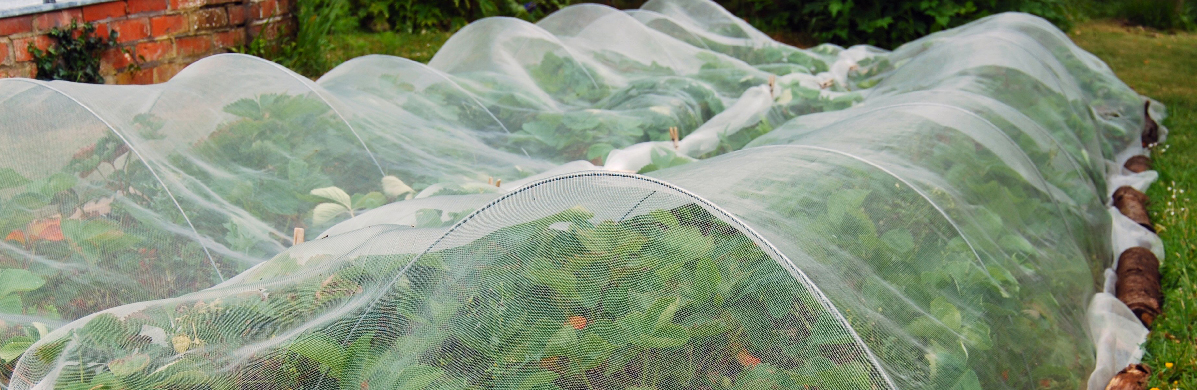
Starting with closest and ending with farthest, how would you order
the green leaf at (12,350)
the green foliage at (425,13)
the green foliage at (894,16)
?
the green leaf at (12,350) → the green foliage at (425,13) → the green foliage at (894,16)

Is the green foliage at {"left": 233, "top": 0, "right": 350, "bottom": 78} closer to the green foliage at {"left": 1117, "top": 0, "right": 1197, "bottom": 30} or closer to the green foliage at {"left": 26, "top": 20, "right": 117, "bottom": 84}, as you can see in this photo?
the green foliage at {"left": 26, "top": 20, "right": 117, "bottom": 84}

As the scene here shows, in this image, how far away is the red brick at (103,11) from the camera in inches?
172

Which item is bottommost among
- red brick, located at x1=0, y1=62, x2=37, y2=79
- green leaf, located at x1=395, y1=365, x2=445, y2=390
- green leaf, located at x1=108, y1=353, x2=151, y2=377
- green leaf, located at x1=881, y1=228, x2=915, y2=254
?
red brick, located at x1=0, y1=62, x2=37, y2=79

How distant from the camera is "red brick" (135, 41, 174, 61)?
4695 mm

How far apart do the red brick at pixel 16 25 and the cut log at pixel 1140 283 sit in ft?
16.3

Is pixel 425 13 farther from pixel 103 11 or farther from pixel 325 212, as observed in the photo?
pixel 325 212

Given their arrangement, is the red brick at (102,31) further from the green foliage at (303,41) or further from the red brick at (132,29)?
the green foliage at (303,41)

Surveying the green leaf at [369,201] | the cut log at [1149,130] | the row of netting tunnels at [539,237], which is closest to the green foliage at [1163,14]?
the cut log at [1149,130]

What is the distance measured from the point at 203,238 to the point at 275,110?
843 millimetres

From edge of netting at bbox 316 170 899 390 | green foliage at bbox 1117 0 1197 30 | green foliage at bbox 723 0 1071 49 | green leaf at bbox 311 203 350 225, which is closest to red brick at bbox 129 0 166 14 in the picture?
green leaf at bbox 311 203 350 225

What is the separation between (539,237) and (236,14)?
4054mm

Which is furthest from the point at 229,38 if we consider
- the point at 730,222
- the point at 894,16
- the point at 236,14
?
the point at 894,16

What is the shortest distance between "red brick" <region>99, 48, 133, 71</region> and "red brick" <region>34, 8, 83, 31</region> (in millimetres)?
235

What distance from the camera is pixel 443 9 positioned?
28.5 ft
